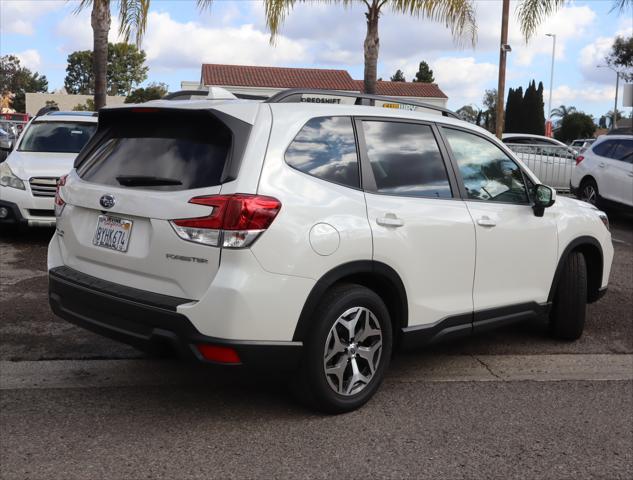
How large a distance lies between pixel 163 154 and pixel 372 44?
12.3 m

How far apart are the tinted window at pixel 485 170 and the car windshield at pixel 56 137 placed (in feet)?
22.7

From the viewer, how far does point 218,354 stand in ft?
12.2

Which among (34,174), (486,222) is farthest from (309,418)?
(34,174)

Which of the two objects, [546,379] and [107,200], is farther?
[546,379]

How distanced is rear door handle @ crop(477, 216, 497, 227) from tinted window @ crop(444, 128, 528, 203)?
0.16 metres

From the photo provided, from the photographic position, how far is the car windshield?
10594mm

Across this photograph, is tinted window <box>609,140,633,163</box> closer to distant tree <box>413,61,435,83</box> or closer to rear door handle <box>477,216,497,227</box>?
rear door handle <box>477,216,497,227</box>

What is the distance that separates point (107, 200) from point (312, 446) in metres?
1.70

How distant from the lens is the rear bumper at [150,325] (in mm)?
3709

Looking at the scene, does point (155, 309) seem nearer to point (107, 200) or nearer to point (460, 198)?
point (107, 200)

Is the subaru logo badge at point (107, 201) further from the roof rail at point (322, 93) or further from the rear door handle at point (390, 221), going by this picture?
the rear door handle at point (390, 221)

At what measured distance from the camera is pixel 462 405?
4496 millimetres

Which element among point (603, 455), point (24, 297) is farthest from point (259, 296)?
point (24, 297)

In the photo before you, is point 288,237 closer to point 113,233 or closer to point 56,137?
point 113,233
